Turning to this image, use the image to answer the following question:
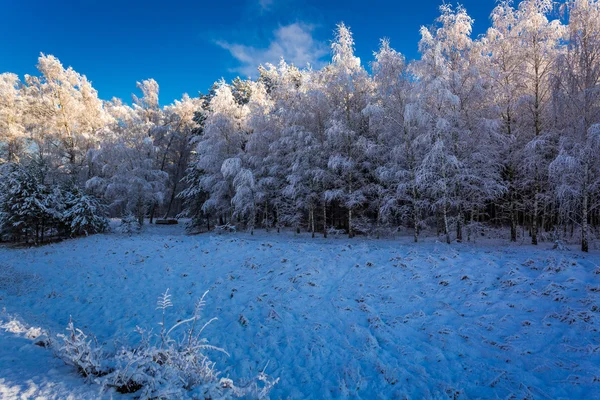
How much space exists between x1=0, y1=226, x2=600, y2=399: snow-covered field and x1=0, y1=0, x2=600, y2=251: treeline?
484 cm

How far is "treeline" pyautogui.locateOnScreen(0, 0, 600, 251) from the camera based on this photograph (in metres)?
11.3

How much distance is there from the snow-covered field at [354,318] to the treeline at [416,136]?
4.84m

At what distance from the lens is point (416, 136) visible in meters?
14.8

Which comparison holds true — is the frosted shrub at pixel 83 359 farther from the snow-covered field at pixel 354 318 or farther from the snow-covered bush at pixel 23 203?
the snow-covered bush at pixel 23 203

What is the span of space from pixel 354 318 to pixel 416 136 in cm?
1137

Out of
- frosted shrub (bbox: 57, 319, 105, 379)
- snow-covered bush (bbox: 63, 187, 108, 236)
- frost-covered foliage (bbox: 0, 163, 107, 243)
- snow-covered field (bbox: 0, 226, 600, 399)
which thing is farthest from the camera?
snow-covered bush (bbox: 63, 187, 108, 236)

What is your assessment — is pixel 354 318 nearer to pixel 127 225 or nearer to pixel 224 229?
pixel 224 229

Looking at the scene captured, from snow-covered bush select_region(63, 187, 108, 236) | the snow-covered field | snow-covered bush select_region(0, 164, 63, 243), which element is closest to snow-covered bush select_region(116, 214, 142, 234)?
snow-covered bush select_region(63, 187, 108, 236)

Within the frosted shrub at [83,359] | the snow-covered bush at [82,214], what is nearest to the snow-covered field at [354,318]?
the frosted shrub at [83,359]

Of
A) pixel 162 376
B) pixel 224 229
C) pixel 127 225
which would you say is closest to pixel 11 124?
pixel 127 225

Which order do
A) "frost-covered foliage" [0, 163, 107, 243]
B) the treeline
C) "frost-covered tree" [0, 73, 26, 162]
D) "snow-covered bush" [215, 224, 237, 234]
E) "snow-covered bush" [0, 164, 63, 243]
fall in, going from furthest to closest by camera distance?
"frost-covered tree" [0, 73, 26, 162] < "snow-covered bush" [215, 224, 237, 234] < "frost-covered foliage" [0, 163, 107, 243] < "snow-covered bush" [0, 164, 63, 243] < the treeline

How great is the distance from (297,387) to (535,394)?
3.62 meters

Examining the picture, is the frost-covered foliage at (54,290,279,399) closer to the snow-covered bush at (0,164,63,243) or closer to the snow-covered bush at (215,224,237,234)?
the snow-covered bush at (215,224,237,234)

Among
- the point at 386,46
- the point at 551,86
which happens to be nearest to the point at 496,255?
the point at 551,86
